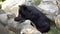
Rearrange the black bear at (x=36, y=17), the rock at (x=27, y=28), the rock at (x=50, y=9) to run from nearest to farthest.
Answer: the rock at (x=27, y=28), the black bear at (x=36, y=17), the rock at (x=50, y=9)

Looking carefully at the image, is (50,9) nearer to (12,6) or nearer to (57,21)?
(57,21)

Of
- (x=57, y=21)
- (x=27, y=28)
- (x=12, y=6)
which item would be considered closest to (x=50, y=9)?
(x=57, y=21)

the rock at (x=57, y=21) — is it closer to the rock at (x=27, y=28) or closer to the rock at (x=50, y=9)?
the rock at (x=50, y=9)

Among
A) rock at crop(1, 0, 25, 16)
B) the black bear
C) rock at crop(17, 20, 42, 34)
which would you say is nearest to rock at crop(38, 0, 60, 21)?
the black bear

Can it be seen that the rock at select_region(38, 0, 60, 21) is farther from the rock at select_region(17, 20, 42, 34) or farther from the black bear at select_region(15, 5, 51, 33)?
the rock at select_region(17, 20, 42, 34)

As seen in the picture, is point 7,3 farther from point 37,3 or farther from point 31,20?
point 31,20

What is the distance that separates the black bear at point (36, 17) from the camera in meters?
2.70

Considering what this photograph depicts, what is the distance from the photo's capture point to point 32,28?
2475mm

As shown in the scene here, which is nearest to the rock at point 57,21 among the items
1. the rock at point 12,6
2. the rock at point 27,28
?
the rock at point 27,28

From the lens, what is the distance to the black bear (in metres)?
2.70

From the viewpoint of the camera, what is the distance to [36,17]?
9.11 ft

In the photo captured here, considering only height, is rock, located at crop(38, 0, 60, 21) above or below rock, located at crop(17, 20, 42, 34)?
above

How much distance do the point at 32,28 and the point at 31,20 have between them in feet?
0.98

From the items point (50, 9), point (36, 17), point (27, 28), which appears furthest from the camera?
point (50, 9)
